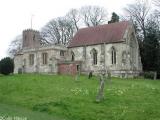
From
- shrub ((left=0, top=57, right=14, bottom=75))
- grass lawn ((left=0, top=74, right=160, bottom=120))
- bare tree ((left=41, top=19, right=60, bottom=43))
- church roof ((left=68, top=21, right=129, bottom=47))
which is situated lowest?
grass lawn ((left=0, top=74, right=160, bottom=120))

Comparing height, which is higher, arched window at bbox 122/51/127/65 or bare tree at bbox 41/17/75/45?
bare tree at bbox 41/17/75/45

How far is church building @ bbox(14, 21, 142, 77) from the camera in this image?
192 ft

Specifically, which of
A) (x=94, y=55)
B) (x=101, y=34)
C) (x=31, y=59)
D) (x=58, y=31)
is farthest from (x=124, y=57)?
(x=58, y=31)

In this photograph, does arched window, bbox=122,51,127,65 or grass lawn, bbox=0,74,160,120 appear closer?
grass lawn, bbox=0,74,160,120

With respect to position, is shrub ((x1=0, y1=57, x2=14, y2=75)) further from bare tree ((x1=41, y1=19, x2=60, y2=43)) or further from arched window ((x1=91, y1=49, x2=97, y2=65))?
bare tree ((x1=41, y1=19, x2=60, y2=43))

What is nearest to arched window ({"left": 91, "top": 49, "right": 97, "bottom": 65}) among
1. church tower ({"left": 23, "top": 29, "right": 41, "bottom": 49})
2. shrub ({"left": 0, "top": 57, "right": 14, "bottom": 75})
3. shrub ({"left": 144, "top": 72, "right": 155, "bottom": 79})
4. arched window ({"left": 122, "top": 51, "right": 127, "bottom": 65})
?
arched window ({"left": 122, "top": 51, "right": 127, "bottom": 65})

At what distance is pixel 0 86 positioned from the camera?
32656 millimetres

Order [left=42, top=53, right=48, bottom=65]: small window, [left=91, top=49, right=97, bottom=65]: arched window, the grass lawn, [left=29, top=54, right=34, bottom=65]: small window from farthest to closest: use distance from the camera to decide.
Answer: [left=29, top=54, right=34, bottom=65]: small window < [left=42, top=53, right=48, bottom=65]: small window < [left=91, top=49, right=97, bottom=65]: arched window < the grass lawn

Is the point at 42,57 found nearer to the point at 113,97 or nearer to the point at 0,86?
the point at 0,86

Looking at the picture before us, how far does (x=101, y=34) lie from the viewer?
203ft

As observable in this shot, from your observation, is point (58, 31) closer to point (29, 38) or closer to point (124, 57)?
point (29, 38)

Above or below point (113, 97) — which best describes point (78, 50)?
A: above

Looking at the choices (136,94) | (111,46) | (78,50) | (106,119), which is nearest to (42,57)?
(78,50)

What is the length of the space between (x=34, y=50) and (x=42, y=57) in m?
2.67
